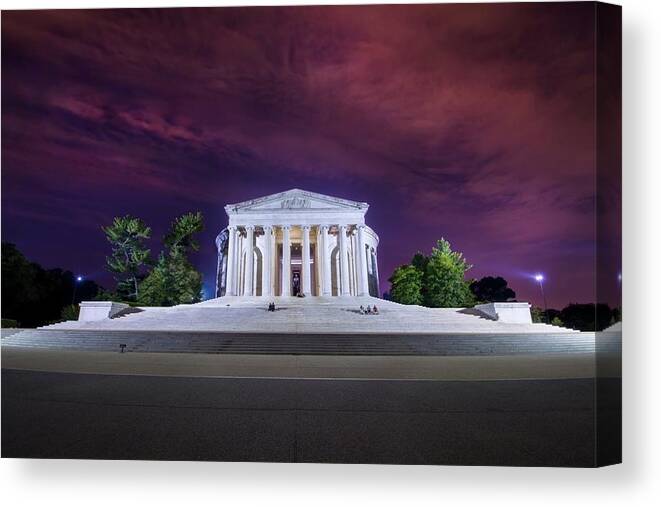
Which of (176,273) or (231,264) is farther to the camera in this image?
Result: (231,264)

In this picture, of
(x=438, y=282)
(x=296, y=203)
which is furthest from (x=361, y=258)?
(x=296, y=203)

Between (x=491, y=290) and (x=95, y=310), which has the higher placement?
(x=491, y=290)

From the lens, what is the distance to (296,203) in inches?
2776

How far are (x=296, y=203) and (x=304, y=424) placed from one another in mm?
63623

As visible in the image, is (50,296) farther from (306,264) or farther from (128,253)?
(306,264)

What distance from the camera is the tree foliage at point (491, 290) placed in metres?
82.0

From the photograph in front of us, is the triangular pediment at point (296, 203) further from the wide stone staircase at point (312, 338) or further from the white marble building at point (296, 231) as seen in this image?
the wide stone staircase at point (312, 338)

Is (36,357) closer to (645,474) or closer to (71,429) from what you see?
(71,429)

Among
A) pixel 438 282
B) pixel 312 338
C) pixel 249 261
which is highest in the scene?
pixel 249 261

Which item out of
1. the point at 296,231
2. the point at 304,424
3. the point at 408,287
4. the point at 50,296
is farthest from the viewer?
the point at 296,231

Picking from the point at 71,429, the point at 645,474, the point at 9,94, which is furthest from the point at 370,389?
the point at 9,94

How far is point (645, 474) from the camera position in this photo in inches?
287

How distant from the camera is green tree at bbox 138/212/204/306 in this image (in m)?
57.3

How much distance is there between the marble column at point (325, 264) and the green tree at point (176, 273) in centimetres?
1748
